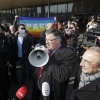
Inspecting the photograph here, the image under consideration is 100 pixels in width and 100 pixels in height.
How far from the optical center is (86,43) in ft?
15.3

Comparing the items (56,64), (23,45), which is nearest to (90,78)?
(56,64)

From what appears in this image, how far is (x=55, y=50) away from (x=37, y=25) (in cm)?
526

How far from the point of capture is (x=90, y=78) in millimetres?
2244

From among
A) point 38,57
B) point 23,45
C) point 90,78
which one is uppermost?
point 38,57

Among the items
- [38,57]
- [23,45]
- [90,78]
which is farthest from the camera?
[23,45]

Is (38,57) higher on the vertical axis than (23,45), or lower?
higher

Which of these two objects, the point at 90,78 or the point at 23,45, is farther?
the point at 23,45

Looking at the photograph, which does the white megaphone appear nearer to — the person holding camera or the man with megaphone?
the man with megaphone

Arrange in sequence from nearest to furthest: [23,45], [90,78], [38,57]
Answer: [90,78] < [38,57] < [23,45]

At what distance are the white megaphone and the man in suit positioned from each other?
1.46 ft

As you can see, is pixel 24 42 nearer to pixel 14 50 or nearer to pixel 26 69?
pixel 14 50

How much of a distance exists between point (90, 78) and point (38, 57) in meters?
0.65

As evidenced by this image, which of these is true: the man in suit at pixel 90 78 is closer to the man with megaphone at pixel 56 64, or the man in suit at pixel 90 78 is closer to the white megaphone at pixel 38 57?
the man with megaphone at pixel 56 64

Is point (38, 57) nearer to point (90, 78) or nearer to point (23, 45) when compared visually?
point (90, 78)
